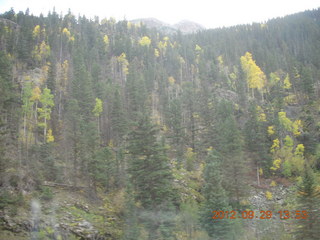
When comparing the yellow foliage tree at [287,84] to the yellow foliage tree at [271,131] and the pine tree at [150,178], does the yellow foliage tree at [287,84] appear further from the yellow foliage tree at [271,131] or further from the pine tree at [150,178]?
the pine tree at [150,178]

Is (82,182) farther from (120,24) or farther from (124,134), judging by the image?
(120,24)

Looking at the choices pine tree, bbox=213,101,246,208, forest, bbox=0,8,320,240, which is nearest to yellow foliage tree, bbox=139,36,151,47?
forest, bbox=0,8,320,240

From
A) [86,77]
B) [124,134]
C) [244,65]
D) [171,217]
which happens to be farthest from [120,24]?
[171,217]

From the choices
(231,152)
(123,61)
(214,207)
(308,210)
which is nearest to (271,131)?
(231,152)

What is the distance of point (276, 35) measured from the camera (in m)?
126

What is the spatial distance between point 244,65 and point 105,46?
168ft

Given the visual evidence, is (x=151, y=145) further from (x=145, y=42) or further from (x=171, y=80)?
(x=145, y=42)

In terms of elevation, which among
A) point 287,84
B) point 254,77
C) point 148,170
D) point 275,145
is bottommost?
point 148,170

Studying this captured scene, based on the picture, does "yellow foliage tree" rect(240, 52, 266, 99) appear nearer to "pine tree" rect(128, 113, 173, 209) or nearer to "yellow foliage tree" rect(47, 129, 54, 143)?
"yellow foliage tree" rect(47, 129, 54, 143)

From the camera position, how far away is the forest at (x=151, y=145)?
70.7 ft

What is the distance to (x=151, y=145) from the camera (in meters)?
23.8

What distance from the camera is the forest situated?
21547 mm

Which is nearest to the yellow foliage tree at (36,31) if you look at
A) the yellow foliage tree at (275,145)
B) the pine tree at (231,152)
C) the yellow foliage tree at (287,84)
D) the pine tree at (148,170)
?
the pine tree at (231,152)

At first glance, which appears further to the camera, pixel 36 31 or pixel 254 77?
pixel 36 31
